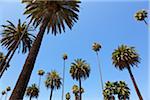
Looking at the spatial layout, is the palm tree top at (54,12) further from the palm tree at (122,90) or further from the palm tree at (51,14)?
the palm tree at (122,90)

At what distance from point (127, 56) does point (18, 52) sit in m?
32.2

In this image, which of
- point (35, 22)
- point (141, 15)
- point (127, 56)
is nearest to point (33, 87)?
point (127, 56)

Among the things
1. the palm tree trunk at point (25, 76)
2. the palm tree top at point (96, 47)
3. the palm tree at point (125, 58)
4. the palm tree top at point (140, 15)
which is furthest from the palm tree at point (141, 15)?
Answer: the palm tree trunk at point (25, 76)

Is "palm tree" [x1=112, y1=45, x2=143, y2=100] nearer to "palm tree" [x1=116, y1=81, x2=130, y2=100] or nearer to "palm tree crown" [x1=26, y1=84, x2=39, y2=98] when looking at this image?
"palm tree" [x1=116, y1=81, x2=130, y2=100]

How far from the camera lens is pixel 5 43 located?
4122cm

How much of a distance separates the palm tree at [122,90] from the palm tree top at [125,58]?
431 inches

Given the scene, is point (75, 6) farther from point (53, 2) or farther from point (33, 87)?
point (33, 87)

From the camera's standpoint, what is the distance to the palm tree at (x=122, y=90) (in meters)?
71.9

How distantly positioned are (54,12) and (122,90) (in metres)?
49.8

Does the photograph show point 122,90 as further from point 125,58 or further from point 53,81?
point 53,81

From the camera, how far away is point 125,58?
63.3 metres

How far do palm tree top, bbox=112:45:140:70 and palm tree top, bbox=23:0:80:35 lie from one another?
34.5 meters

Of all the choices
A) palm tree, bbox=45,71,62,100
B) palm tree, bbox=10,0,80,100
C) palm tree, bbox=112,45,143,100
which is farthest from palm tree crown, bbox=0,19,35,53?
palm tree, bbox=45,71,62,100

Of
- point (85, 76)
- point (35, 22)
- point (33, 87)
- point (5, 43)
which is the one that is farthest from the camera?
point (33, 87)
